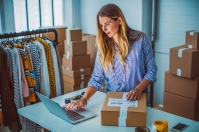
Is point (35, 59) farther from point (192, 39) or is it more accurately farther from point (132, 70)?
point (192, 39)

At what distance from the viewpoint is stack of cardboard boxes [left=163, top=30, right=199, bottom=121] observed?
3.31 m

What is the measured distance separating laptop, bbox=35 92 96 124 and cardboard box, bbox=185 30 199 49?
1727 mm

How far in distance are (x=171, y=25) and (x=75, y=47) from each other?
1.26 metres

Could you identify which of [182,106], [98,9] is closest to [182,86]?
[182,106]

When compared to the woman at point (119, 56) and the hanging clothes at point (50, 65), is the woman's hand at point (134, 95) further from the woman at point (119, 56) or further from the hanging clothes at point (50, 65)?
the hanging clothes at point (50, 65)

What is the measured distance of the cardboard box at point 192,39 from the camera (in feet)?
11.0

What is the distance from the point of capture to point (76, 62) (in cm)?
404

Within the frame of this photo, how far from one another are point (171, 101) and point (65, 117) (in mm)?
1918

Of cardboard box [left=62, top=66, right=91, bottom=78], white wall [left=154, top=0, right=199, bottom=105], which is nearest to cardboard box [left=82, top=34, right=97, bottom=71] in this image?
cardboard box [left=62, top=66, right=91, bottom=78]

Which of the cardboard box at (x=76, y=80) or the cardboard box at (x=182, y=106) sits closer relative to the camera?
the cardboard box at (x=182, y=106)

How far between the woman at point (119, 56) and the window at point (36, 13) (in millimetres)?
2241

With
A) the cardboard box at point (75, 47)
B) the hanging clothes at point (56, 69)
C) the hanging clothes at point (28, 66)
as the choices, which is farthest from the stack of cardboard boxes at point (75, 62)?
the hanging clothes at point (28, 66)

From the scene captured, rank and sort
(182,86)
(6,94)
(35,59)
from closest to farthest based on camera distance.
A: (6,94), (35,59), (182,86)

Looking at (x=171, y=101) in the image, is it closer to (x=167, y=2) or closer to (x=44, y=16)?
(x=167, y=2)
